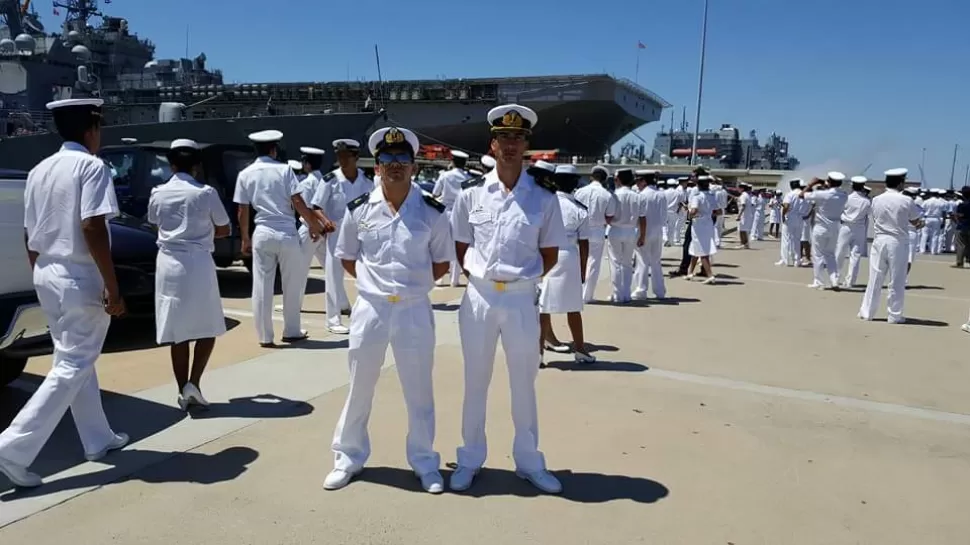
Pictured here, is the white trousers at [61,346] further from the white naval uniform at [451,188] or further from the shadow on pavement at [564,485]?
the white naval uniform at [451,188]

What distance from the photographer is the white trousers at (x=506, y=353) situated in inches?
138

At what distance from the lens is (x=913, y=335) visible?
26.3ft

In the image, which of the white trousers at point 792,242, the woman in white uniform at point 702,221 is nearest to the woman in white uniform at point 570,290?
the woman in white uniform at point 702,221

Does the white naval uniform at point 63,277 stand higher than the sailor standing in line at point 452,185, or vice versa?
the sailor standing in line at point 452,185

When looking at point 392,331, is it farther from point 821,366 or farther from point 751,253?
point 751,253

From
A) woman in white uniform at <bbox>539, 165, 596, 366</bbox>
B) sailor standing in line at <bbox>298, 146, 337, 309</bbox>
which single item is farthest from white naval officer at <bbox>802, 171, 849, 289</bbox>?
sailor standing in line at <bbox>298, 146, 337, 309</bbox>

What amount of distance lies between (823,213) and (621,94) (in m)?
43.0

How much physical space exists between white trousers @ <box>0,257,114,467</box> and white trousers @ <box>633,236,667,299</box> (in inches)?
300

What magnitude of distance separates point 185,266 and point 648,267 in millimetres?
6978

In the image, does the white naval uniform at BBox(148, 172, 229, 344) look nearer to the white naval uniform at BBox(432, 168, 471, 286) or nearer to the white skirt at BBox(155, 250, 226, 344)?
the white skirt at BBox(155, 250, 226, 344)

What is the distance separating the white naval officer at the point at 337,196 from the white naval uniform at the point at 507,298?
11.2 feet

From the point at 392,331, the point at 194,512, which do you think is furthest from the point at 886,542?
the point at 194,512

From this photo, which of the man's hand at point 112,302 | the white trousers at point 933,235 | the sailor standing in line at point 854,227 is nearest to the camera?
the man's hand at point 112,302

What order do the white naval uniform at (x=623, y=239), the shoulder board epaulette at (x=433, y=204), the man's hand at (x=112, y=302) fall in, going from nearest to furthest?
the man's hand at (x=112, y=302), the shoulder board epaulette at (x=433, y=204), the white naval uniform at (x=623, y=239)
